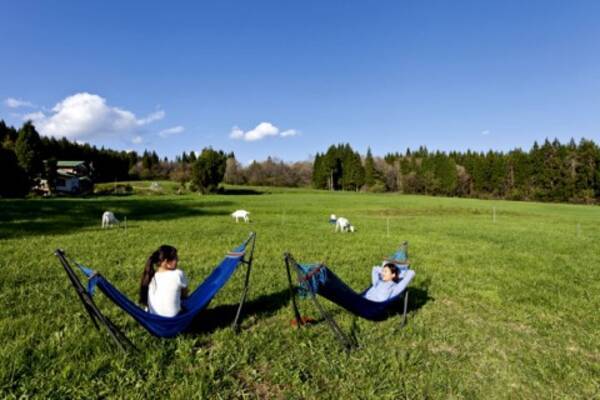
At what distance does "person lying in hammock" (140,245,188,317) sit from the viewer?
438 centimetres

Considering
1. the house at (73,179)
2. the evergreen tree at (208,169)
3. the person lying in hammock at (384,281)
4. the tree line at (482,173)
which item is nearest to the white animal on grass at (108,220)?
the person lying in hammock at (384,281)

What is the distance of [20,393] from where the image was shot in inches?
131

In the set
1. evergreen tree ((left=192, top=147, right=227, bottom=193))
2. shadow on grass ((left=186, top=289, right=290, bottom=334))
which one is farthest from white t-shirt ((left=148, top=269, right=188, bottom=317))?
evergreen tree ((left=192, top=147, right=227, bottom=193))

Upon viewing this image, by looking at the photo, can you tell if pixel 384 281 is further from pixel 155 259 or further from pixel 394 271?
pixel 155 259

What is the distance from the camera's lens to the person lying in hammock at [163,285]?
4.38m

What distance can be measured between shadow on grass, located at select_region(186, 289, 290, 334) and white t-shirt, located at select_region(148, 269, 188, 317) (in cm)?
63

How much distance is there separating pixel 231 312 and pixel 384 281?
8.92ft

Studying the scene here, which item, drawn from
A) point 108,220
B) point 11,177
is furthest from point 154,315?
point 11,177

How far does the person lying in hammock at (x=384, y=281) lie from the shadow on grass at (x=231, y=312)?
5.30 feet

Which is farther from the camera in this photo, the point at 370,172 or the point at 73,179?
the point at 370,172

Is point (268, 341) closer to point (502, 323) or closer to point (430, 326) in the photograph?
point (430, 326)

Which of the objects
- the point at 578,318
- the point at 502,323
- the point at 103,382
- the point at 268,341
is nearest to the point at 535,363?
the point at 502,323

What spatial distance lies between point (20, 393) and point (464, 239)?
51.4 feet

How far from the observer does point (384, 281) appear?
19.9 ft
